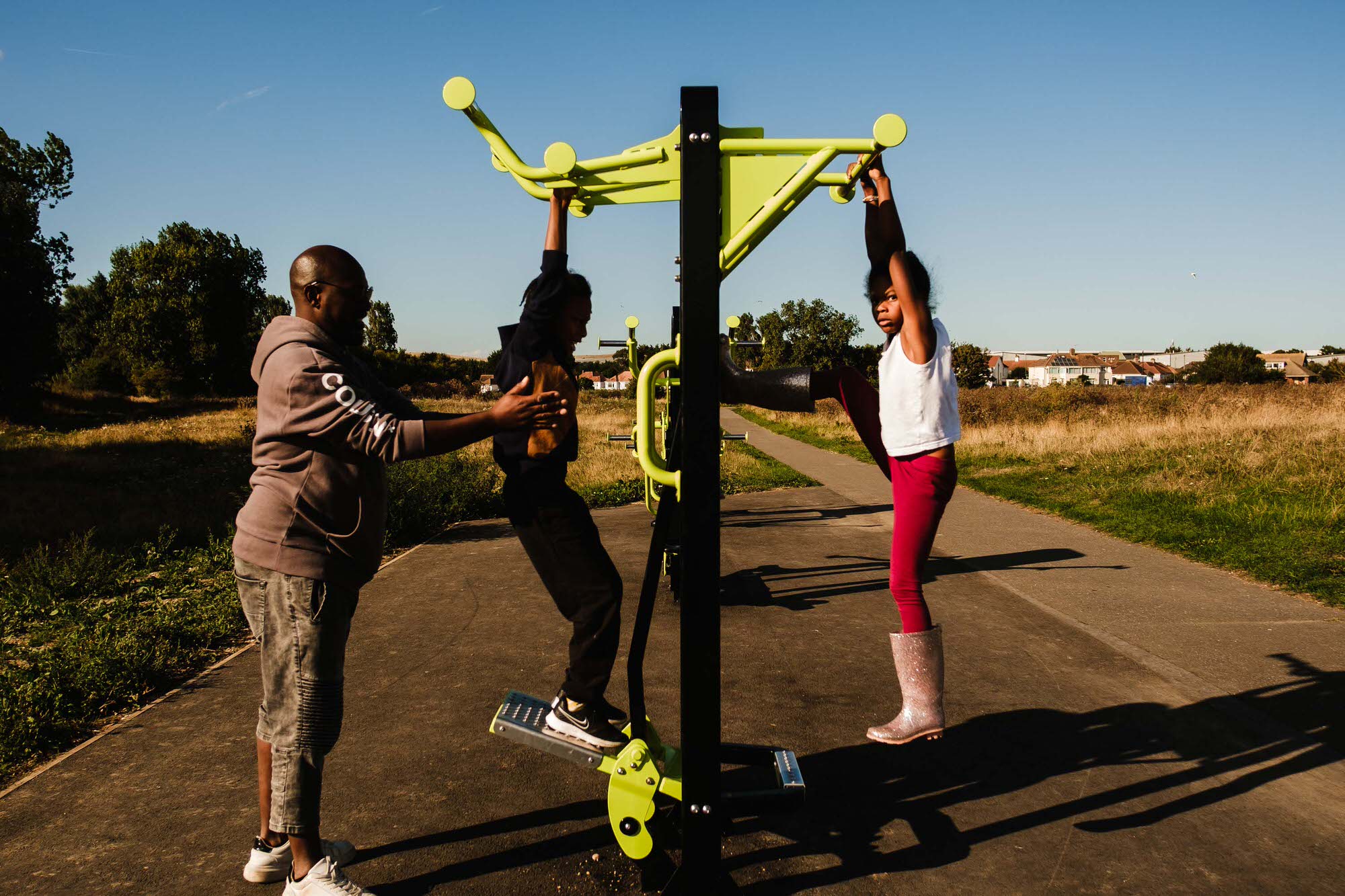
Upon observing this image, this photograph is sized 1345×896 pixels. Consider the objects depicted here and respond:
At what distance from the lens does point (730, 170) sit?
94.5 inches

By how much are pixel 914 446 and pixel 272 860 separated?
2.43m

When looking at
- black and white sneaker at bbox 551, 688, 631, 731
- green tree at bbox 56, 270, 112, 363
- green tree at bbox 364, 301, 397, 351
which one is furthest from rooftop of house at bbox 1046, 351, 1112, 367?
black and white sneaker at bbox 551, 688, 631, 731

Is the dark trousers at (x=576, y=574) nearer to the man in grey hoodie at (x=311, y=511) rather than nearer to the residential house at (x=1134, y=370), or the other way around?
the man in grey hoodie at (x=311, y=511)

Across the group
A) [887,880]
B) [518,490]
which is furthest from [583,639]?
[887,880]

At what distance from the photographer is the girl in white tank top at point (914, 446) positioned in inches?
111

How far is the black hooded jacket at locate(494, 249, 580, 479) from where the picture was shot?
2.73 meters

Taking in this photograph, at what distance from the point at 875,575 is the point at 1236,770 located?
3.79m

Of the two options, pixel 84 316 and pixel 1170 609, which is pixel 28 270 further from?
pixel 84 316

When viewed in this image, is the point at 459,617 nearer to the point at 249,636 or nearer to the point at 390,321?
the point at 249,636

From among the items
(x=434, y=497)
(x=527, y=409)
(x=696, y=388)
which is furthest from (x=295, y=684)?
Answer: (x=434, y=497)

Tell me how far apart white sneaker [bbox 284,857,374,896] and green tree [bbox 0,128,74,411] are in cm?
3061

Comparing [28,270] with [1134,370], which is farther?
[1134,370]

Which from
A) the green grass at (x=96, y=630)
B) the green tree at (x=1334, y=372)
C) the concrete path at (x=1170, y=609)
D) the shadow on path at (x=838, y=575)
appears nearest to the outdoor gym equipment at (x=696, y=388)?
the green grass at (x=96, y=630)

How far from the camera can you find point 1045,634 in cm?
517
